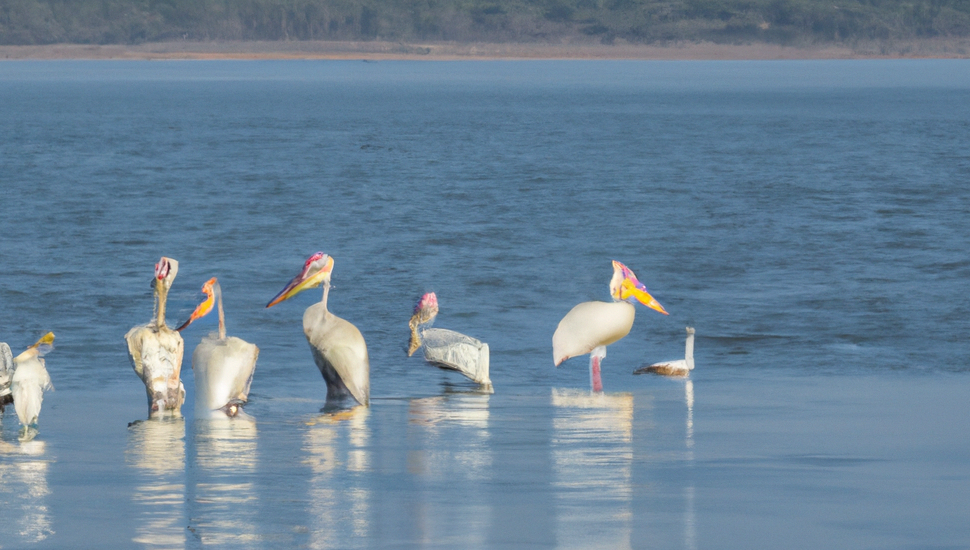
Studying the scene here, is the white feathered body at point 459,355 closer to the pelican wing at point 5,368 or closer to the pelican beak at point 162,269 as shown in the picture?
the pelican beak at point 162,269

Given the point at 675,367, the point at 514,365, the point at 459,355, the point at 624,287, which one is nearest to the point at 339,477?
the point at 459,355

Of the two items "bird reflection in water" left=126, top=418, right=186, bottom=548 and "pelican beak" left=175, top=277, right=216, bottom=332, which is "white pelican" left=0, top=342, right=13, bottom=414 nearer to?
"bird reflection in water" left=126, top=418, right=186, bottom=548

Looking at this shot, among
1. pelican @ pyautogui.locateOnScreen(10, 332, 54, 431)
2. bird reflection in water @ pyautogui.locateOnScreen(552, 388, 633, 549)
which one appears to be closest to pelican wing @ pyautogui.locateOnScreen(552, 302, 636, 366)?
bird reflection in water @ pyautogui.locateOnScreen(552, 388, 633, 549)

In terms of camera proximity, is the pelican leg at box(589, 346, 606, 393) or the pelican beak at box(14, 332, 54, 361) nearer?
the pelican beak at box(14, 332, 54, 361)

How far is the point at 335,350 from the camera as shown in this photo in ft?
34.7

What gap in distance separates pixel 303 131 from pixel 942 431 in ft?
186

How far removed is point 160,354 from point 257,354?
73 cm

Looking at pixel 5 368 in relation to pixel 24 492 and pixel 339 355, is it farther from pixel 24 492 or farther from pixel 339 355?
pixel 339 355

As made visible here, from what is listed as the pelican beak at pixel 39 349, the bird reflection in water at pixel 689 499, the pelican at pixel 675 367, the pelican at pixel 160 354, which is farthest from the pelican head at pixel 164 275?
the pelican at pixel 675 367

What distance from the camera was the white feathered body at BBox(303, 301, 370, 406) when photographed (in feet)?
34.7

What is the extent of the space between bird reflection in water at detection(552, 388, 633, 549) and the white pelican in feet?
12.0

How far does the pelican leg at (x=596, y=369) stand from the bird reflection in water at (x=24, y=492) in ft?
14.2

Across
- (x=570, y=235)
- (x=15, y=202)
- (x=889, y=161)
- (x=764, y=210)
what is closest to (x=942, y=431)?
(x=570, y=235)

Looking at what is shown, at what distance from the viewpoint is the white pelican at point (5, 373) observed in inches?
380
